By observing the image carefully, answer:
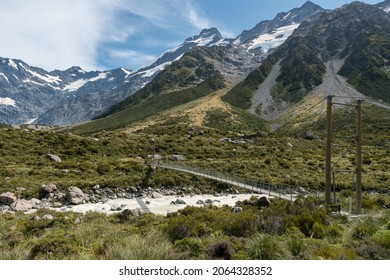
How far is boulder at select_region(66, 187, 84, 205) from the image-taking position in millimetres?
30686

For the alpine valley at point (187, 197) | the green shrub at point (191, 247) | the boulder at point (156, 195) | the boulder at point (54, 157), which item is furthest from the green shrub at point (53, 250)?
the boulder at point (54, 157)

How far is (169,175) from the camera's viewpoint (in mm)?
40281

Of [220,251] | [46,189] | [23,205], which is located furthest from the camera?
[46,189]

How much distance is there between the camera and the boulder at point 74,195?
30.7 metres

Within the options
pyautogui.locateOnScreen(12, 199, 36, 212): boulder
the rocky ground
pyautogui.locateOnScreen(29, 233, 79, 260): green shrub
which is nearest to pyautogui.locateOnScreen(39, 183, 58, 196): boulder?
the rocky ground

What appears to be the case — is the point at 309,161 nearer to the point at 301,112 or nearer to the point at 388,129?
the point at 388,129

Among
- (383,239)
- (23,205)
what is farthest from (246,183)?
(383,239)

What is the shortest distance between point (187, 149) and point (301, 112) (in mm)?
119625

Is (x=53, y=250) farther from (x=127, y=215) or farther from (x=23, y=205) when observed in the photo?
(x=23, y=205)

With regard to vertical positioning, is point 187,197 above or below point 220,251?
below

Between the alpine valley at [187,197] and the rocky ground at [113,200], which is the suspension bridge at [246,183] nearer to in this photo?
the alpine valley at [187,197]

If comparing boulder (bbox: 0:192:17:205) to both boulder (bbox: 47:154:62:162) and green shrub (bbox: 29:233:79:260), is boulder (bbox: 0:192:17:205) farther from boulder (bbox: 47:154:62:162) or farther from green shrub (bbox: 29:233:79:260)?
green shrub (bbox: 29:233:79:260)

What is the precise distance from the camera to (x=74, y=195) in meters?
31.4

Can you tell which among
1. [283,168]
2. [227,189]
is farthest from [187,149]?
[227,189]
